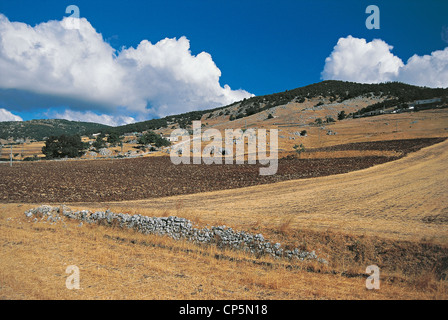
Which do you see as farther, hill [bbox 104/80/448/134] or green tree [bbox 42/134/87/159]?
hill [bbox 104/80/448/134]

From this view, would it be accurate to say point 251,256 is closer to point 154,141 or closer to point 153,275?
point 153,275

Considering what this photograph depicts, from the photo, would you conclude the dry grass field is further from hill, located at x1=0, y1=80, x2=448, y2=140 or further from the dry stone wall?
hill, located at x1=0, y1=80, x2=448, y2=140

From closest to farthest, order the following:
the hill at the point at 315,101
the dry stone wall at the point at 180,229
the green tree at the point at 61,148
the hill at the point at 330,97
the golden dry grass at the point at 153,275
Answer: the golden dry grass at the point at 153,275, the dry stone wall at the point at 180,229, the green tree at the point at 61,148, the hill at the point at 330,97, the hill at the point at 315,101

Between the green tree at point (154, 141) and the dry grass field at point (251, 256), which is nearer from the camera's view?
the dry grass field at point (251, 256)

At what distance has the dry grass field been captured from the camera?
24.9 ft

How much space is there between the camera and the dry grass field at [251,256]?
7.58 metres

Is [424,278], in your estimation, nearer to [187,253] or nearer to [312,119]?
[187,253]

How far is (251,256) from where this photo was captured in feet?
37.9

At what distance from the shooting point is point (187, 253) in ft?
36.6

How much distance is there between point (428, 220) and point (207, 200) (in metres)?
14.3

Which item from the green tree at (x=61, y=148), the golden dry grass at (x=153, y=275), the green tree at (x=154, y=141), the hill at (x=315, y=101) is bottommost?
the golden dry grass at (x=153, y=275)

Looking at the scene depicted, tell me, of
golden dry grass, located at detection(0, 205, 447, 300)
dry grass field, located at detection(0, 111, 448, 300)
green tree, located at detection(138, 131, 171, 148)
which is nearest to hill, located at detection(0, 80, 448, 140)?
green tree, located at detection(138, 131, 171, 148)

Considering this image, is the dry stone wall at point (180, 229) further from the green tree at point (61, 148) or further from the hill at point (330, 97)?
the hill at point (330, 97)

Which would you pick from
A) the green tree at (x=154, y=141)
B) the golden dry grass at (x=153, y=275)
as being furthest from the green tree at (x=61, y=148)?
the golden dry grass at (x=153, y=275)
